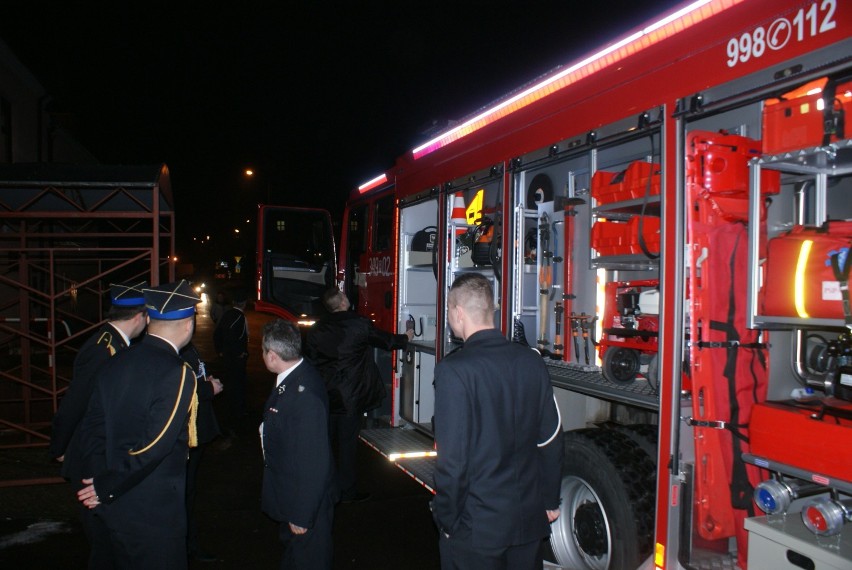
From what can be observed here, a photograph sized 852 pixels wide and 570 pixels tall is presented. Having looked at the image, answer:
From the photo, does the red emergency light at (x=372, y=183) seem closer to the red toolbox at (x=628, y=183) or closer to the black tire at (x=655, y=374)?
the red toolbox at (x=628, y=183)

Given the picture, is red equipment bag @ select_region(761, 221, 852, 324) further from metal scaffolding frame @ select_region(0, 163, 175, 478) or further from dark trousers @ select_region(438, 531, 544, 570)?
metal scaffolding frame @ select_region(0, 163, 175, 478)

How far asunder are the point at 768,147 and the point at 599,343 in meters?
1.75

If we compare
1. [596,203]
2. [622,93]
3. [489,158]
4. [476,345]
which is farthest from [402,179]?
[476,345]

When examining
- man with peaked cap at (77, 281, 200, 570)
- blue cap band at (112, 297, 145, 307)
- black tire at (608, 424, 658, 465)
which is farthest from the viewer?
blue cap band at (112, 297, 145, 307)

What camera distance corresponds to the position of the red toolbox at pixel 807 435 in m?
2.46

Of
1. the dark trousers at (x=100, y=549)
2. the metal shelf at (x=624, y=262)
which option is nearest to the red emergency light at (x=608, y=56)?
the metal shelf at (x=624, y=262)

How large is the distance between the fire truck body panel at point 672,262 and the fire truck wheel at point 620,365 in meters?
0.01

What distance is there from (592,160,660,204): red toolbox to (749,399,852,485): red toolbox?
1.29m

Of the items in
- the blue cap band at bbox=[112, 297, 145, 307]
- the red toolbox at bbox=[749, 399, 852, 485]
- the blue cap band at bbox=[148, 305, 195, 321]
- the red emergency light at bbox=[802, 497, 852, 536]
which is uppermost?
the blue cap band at bbox=[112, 297, 145, 307]

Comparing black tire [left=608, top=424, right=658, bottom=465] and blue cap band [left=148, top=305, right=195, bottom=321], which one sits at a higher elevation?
blue cap band [left=148, top=305, right=195, bottom=321]

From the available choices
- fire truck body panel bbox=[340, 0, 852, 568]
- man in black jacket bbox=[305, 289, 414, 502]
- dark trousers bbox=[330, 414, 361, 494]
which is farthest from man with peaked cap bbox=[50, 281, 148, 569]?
fire truck body panel bbox=[340, 0, 852, 568]

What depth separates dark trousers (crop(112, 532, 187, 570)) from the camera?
110 inches

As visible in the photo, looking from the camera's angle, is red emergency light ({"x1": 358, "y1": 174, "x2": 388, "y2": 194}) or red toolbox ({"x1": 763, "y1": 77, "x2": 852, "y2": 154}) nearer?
red toolbox ({"x1": 763, "y1": 77, "x2": 852, "y2": 154})

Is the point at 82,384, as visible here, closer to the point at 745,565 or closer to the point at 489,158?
the point at 489,158
